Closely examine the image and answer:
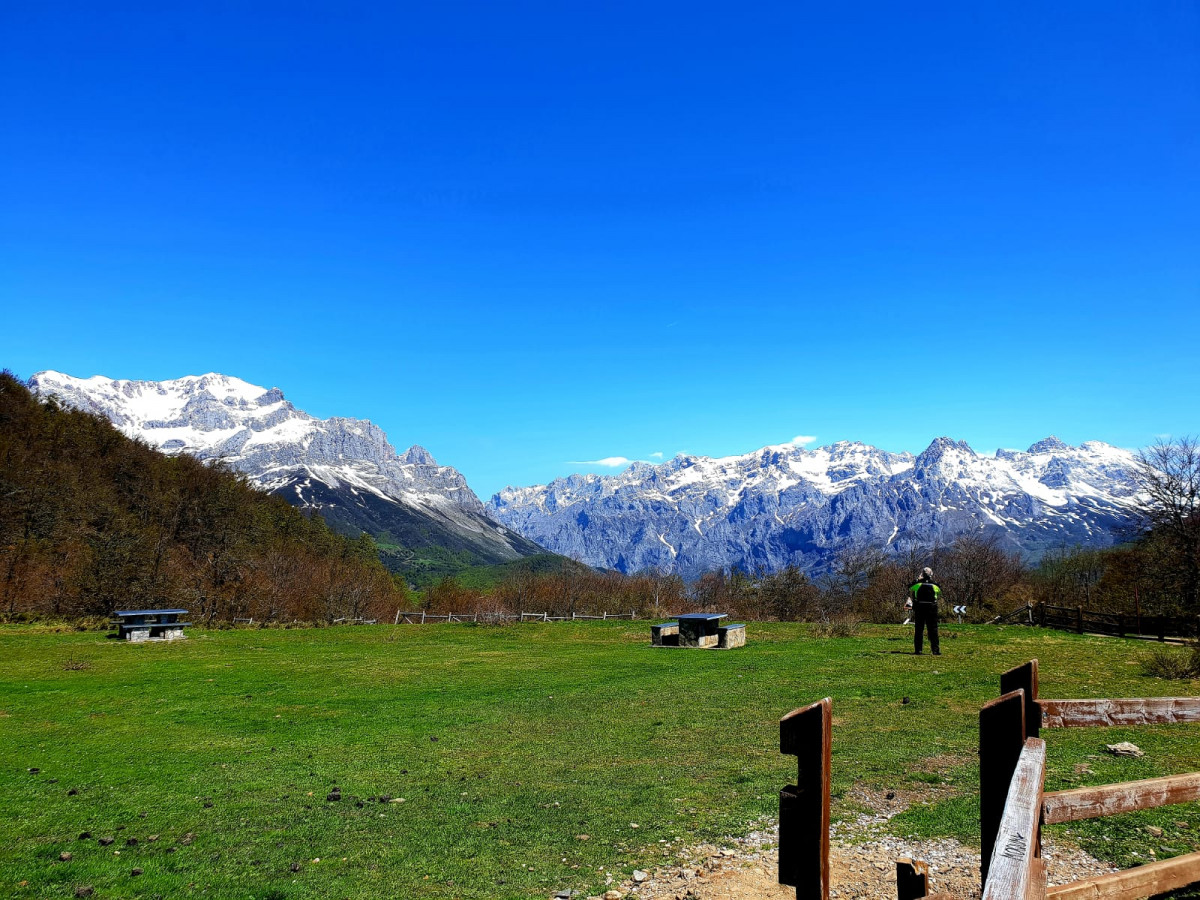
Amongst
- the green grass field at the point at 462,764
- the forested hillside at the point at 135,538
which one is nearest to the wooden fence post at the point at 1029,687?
the green grass field at the point at 462,764

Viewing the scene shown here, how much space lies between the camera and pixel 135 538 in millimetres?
51500

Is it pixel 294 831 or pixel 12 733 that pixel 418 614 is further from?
pixel 294 831

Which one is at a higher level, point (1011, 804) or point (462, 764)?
point (1011, 804)

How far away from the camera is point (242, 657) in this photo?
2670 cm

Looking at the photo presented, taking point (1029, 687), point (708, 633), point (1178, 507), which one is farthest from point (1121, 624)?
point (1029, 687)

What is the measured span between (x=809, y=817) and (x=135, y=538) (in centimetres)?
6104

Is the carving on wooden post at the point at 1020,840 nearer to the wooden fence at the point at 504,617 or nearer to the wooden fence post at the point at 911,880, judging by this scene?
the wooden fence post at the point at 911,880

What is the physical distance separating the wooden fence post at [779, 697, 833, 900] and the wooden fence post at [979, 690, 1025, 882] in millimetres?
874

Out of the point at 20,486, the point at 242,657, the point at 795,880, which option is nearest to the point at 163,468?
the point at 20,486

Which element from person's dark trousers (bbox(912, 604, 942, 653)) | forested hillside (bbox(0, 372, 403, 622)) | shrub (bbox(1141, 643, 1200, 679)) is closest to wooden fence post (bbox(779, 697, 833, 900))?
shrub (bbox(1141, 643, 1200, 679))

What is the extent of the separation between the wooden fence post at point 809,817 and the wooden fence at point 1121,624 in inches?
1208

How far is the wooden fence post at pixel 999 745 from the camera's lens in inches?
137

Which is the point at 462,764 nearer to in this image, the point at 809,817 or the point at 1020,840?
the point at 809,817

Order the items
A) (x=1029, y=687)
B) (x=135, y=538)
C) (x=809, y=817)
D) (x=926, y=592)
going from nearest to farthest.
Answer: (x=809, y=817), (x=1029, y=687), (x=926, y=592), (x=135, y=538)
